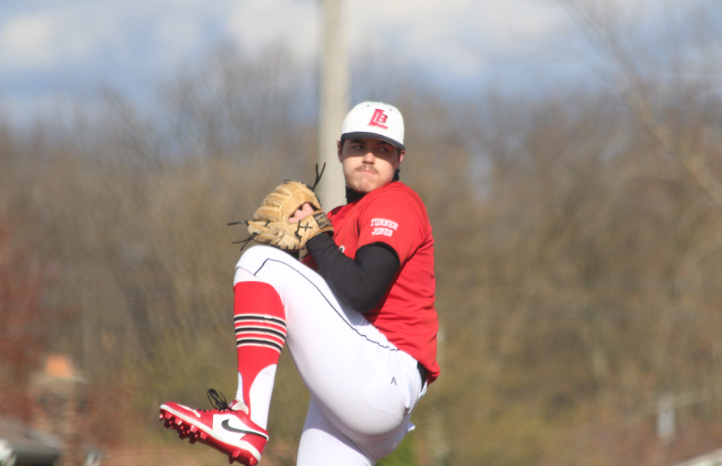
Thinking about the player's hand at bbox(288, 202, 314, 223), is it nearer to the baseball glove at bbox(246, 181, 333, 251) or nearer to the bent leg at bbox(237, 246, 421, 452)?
the baseball glove at bbox(246, 181, 333, 251)

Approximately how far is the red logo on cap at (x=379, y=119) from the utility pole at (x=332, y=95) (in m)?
2.53

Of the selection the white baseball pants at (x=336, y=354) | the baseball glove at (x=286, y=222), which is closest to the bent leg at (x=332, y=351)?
the white baseball pants at (x=336, y=354)

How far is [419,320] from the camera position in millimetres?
2361

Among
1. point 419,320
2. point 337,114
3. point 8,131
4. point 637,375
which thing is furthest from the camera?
point 637,375

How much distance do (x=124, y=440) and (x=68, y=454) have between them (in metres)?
0.64

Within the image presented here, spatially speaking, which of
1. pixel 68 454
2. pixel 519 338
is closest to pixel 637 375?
pixel 519 338

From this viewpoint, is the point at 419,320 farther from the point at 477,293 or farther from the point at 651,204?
the point at 651,204

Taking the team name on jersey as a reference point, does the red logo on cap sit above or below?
above

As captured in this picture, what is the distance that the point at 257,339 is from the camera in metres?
2.05

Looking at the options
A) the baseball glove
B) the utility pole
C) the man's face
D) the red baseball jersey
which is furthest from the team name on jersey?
the utility pole

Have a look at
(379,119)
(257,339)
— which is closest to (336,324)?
(257,339)

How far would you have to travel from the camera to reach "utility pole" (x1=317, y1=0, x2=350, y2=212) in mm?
5012

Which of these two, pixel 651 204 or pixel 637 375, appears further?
pixel 651 204

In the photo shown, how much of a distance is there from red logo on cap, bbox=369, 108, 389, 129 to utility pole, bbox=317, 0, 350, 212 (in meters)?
2.53
